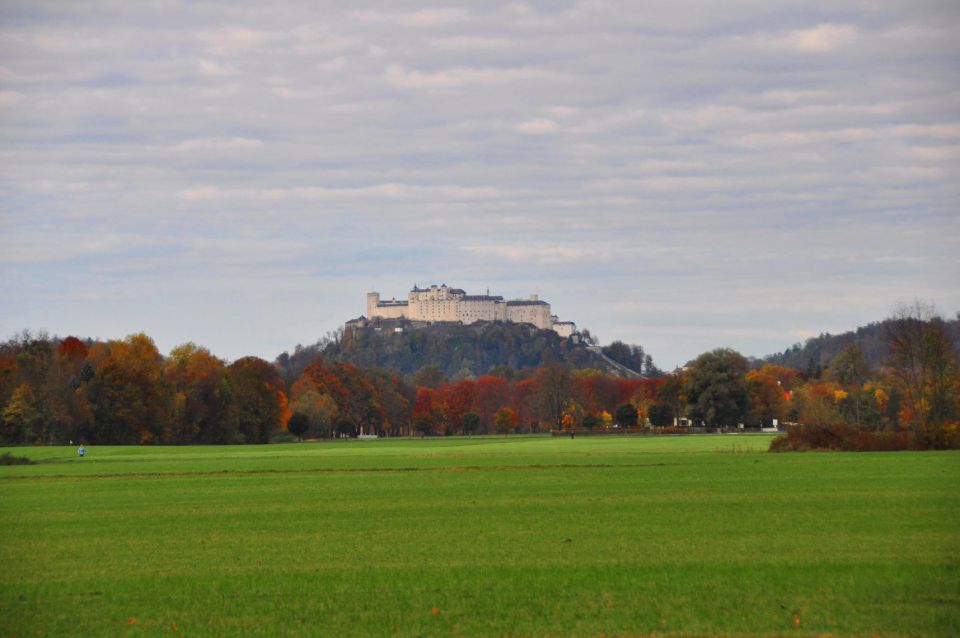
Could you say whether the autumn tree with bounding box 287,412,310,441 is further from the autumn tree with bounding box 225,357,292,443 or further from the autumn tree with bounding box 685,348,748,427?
the autumn tree with bounding box 685,348,748,427

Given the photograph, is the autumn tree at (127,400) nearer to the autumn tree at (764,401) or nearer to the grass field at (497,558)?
the autumn tree at (764,401)

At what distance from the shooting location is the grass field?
58.9 ft

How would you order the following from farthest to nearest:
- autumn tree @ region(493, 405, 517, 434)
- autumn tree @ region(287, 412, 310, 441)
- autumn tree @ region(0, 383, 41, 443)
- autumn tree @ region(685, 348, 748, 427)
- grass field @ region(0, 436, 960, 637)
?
autumn tree @ region(493, 405, 517, 434) < autumn tree @ region(287, 412, 310, 441) < autumn tree @ region(685, 348, 748, 427) < autumn tree @ region(0, 383, 41, 443) < grass field @ region(0, 436, 960, 637)

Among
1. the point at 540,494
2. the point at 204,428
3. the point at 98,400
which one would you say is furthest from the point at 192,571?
the point at 204,428

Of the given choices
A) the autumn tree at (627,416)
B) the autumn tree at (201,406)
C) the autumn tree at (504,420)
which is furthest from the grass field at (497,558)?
the autumn tree at (504,420)

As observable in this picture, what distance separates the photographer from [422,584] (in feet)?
68.9

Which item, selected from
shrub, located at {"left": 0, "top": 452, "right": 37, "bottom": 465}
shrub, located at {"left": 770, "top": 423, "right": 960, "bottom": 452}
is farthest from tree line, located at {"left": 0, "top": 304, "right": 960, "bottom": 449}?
shrub, located at {"left": 0, "top": 452, "right": 37, "bottom": 465}

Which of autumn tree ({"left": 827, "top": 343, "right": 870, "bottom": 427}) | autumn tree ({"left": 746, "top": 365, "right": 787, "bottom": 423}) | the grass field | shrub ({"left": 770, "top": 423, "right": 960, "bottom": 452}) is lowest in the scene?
the grass field

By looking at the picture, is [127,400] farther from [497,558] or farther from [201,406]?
[497,558]

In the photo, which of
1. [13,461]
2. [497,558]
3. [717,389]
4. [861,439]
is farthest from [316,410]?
[497,558]

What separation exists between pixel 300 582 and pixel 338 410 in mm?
150251

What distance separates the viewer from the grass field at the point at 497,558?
18.0 meters

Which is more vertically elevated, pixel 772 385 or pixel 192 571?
pixel 772 385

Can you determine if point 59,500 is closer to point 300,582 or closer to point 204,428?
point 300,582
